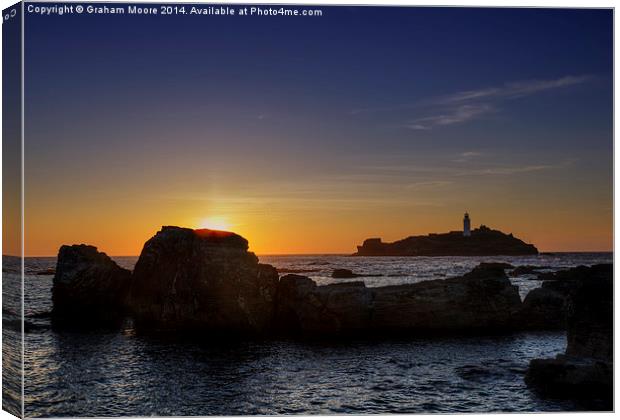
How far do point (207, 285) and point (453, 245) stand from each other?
1205cm

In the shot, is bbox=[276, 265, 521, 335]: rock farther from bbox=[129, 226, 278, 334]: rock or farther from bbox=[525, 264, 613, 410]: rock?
bbox=[525, 264, 613, 410]: rock

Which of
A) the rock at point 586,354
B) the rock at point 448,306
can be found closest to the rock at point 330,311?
the rock at point 448,306

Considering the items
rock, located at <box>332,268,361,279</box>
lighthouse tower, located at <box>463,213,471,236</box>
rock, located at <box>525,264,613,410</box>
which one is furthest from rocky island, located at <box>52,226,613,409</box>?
rock, located at <box>332,268,361,279</box>

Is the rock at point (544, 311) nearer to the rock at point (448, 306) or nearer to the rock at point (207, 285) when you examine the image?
the rock at point (448, 306)

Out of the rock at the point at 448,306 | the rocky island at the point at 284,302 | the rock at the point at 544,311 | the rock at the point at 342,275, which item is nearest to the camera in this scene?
the rocky island at the point at 284,302

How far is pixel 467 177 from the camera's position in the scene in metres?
20.3

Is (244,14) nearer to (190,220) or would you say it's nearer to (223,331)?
(190,220)

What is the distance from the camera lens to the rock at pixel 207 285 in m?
29.0

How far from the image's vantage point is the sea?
16.9m

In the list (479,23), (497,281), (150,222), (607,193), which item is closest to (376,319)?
(497,281)

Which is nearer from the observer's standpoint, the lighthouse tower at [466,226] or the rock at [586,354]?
the rock at [586,354]

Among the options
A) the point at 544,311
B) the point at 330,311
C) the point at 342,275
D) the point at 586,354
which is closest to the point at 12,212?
the point at 586,354

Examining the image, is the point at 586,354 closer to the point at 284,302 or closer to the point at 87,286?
the point at 284,302

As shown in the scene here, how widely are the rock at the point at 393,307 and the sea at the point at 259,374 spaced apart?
6.91 feet
